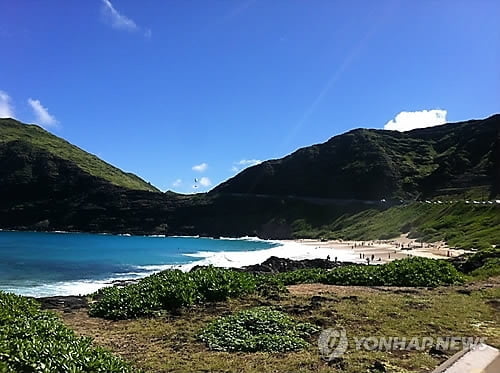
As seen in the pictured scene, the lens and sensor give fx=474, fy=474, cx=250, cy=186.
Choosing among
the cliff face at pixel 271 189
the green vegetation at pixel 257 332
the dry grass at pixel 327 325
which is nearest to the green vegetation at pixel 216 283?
the dry grass at pixel 327 325

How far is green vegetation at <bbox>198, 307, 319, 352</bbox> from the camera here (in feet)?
27.0

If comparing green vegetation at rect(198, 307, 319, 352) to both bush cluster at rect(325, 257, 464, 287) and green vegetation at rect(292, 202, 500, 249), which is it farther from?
green vegetation at rect(292, 202, 500, 249)

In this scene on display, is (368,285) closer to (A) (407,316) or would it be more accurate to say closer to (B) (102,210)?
(A) (407,316)

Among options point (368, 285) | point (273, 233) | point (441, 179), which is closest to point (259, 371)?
point (368, 285)

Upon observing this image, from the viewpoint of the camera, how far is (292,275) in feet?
58.1

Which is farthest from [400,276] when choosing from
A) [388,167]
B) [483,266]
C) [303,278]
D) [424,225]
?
[388,167]

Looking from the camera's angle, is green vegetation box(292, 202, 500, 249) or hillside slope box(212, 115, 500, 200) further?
hillside slope box(212, 115, 500, 200)

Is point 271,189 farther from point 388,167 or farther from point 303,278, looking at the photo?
point 303,278

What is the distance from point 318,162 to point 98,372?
6672 inches

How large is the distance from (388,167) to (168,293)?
14752 cm

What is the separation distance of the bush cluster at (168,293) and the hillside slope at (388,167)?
10229 cm

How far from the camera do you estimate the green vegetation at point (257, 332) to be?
8227 millimetres

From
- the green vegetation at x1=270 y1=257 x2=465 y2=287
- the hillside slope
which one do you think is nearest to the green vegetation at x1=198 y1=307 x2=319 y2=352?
the green vegetation at x1=270 y1=257 x2=465 y2=287

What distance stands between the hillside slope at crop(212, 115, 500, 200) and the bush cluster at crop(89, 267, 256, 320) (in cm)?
10229
